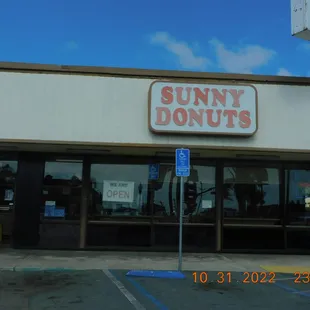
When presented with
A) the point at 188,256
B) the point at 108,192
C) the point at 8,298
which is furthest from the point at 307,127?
the point at 8,298

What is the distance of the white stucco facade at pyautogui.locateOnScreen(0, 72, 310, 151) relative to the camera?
1159 centimetres

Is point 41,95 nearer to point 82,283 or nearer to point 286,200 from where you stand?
point 82,283

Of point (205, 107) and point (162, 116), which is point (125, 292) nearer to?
point (162, 116)

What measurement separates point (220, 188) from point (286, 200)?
2.20 metres

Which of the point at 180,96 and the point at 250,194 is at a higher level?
the point at 180,96

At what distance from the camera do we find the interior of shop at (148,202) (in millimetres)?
13945

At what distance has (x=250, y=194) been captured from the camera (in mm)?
14555

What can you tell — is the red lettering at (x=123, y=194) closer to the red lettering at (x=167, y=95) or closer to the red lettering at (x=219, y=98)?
the red lettering at (x=167, y=95)

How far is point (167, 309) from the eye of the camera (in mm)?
6969

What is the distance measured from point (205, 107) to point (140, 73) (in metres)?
1.92

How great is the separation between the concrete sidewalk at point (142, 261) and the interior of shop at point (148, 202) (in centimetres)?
60

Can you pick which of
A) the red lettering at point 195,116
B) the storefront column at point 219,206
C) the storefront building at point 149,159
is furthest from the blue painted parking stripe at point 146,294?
the storefront column at point 219,206
